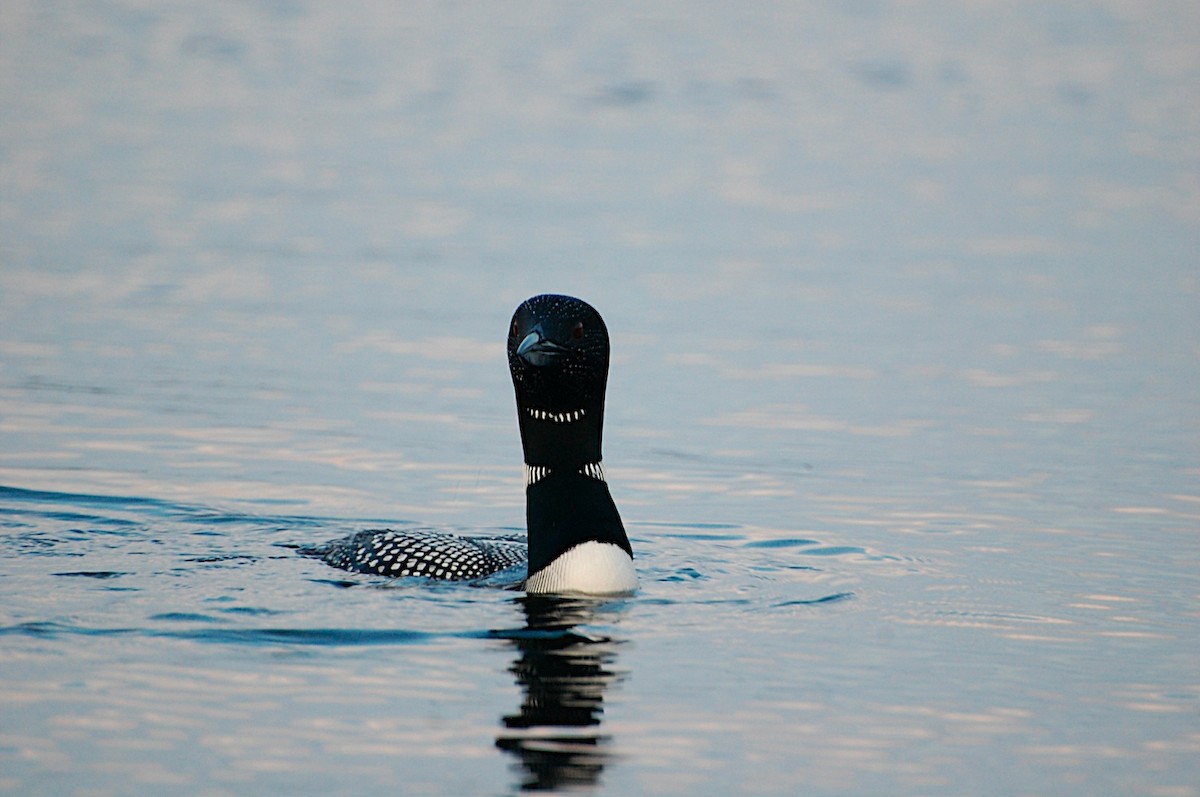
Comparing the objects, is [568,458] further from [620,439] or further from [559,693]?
[620,439]

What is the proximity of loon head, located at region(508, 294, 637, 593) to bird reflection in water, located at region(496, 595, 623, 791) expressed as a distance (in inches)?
4.3

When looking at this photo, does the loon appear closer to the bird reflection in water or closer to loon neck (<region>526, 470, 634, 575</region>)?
loon neck (<region>526, 470, 634, 575</region>)

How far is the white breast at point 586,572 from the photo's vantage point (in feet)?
20.9

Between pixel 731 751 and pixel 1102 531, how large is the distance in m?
3.22

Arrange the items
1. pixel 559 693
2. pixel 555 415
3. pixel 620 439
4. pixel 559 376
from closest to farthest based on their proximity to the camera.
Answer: pixel 559 693 → pixel 559 376 → pixel 555 415 → pixel 620 439

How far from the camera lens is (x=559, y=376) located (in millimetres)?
6281

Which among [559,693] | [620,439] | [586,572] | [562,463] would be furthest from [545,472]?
[620,439]

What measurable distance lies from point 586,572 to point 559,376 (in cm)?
62

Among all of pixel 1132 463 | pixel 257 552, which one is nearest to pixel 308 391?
pixel 257 552

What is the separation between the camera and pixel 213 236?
13125mm

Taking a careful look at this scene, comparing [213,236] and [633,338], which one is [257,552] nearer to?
[633,338]

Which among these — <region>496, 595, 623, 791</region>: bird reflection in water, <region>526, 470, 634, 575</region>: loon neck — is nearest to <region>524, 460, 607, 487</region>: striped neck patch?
<region>526, 470, 634, 575</region>: loon neck

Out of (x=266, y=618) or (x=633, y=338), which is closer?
(x=266, y=618)

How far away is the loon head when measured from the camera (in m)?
6.28
